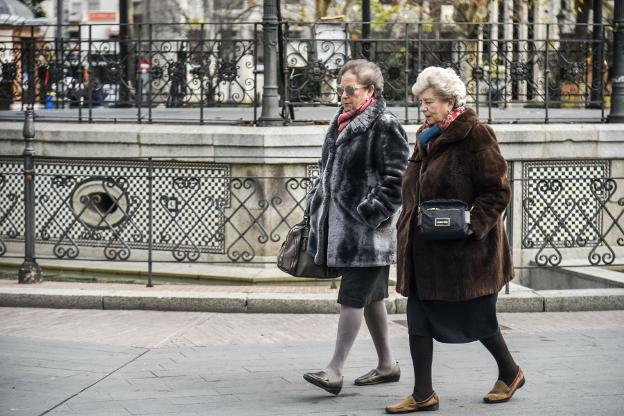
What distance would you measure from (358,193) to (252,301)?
327 centimetres

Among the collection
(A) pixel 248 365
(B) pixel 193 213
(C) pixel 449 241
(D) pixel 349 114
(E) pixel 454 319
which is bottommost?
Answer: (A) pixel 248 365

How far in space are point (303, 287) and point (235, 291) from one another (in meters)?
0.78

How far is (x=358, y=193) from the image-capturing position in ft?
22.2

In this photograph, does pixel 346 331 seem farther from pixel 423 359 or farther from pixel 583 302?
pixel 583 302

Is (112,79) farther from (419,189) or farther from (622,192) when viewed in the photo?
(419,189)

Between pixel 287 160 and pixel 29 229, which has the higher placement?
pixel 287 160

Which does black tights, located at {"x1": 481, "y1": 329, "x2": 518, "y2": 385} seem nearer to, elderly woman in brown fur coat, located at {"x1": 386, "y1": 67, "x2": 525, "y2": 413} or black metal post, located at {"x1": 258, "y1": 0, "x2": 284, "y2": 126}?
elderly woman in brown fur coat, located at {"x1": 386, "y1": 67, "x2": 525, "y2": 413}

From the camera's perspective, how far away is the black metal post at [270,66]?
38.8 feet

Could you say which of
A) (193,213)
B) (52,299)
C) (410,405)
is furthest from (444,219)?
(193,213)

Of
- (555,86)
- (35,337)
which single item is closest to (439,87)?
(35,337)

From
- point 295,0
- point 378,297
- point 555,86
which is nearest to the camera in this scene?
point 378,297

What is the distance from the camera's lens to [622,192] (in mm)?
12609

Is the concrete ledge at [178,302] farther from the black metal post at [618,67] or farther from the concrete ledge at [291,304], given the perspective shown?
the black metal post at [618,67]

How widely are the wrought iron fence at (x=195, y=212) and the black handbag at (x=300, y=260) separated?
4.07m
